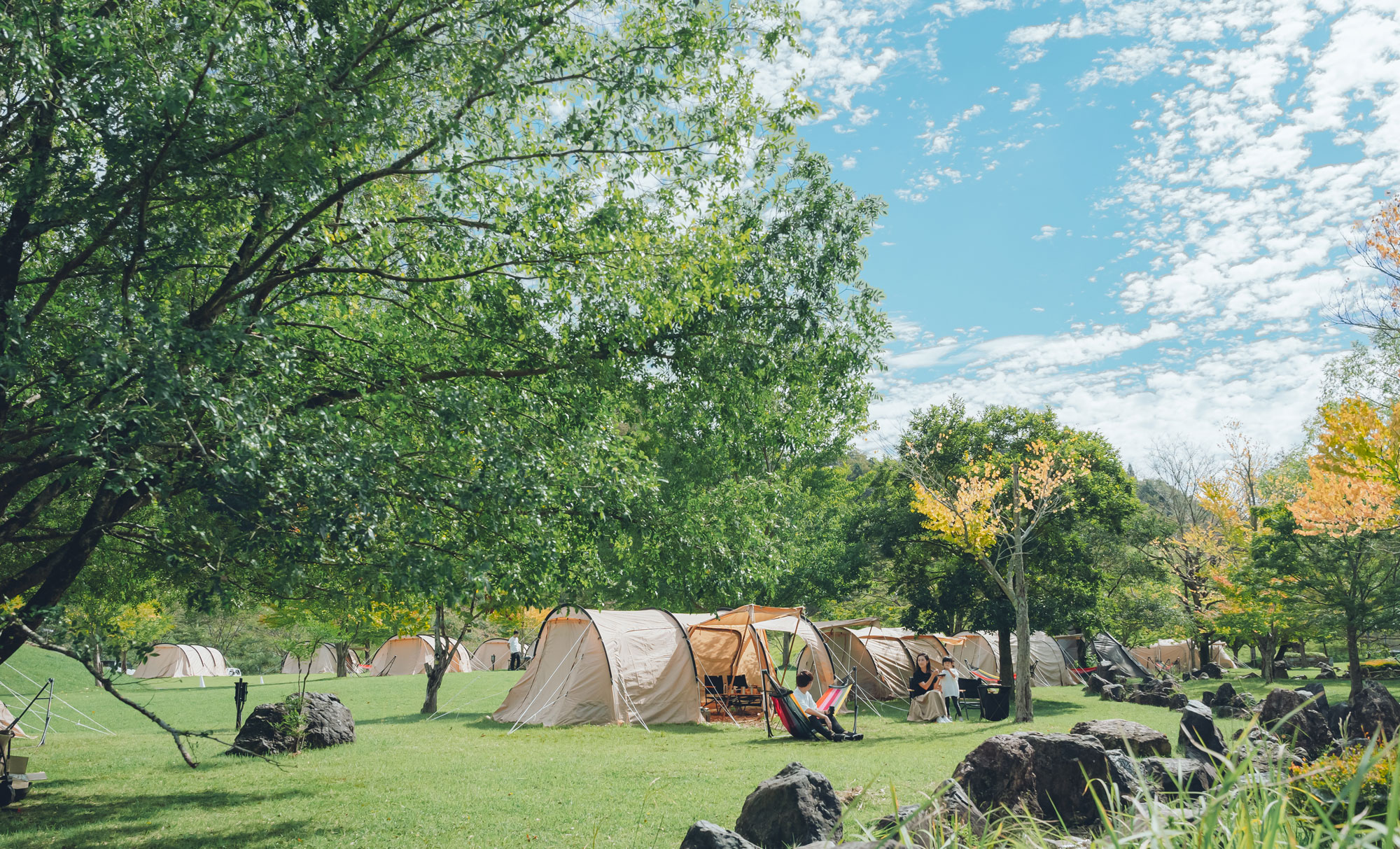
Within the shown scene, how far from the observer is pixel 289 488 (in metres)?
5.39

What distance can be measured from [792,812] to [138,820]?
6.65 metres

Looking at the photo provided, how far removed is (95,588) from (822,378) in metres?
9.52

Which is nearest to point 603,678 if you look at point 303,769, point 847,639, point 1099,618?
point 303,769

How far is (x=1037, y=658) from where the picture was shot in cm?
2983

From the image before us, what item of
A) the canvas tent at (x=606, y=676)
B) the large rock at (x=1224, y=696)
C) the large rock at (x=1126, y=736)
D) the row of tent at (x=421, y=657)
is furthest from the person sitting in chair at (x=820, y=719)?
the row of tent at (x=421, y=657)

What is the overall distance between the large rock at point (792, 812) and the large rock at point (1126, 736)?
302cm

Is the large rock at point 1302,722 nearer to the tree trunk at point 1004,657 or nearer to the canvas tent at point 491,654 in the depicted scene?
the tree trunk at point 1004,657

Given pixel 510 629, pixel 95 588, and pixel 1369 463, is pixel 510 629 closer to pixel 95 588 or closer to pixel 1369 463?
pixel 95 588

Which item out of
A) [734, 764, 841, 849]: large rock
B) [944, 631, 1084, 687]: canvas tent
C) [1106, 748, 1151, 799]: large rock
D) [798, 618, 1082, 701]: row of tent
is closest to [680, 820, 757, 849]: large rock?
[734, 764, 841, 849]: large rock

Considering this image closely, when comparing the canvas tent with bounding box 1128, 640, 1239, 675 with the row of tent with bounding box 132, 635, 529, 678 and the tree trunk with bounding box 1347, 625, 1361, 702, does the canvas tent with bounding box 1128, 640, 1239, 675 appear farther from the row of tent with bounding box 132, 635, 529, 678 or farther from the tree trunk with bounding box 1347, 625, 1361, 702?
the row of tent with bounding box 132, 635, 529, 678

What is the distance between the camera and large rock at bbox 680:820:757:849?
4.64 metres

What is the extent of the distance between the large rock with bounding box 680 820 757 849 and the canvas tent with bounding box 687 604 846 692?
483 inches

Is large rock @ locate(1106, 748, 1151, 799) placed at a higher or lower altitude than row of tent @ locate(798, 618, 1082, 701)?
higher

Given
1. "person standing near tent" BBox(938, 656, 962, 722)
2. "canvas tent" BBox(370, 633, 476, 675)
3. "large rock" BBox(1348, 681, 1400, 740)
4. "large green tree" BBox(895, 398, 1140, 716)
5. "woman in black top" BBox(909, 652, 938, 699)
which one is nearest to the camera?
"large rock" BBox(1348, 681, 1400, 740)
